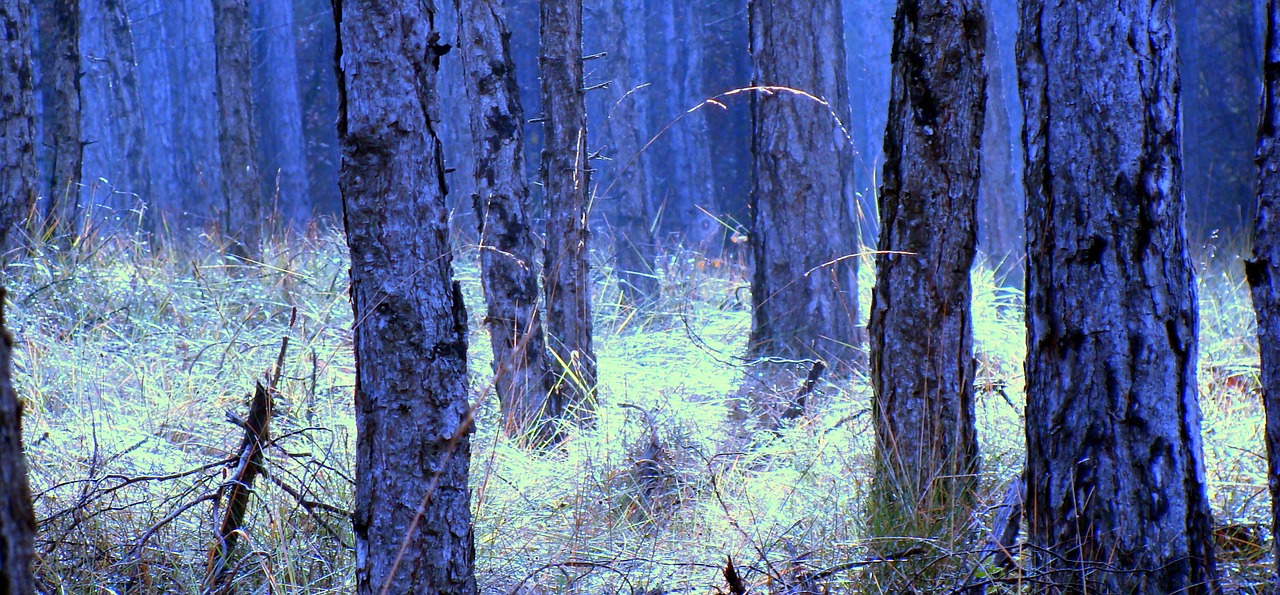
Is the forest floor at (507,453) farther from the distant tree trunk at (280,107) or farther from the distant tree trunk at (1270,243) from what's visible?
the distant tree trunk at (280,107)

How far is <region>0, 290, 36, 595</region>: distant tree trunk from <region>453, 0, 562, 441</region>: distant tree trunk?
345 centimetres

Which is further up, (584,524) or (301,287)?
(301,287)

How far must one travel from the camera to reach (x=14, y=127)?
615cm

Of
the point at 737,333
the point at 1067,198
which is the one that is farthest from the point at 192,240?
the point at 1067,198

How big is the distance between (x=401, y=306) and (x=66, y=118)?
638 centimetres

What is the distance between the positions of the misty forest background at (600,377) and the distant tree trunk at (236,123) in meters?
0.17

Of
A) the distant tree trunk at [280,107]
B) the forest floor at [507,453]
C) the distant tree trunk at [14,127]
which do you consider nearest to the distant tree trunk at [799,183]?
the forest floor at [507,453]

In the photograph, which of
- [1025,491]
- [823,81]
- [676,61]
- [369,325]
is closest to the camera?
[369,325]

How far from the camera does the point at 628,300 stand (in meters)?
7.67

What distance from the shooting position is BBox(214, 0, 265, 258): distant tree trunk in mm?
8984

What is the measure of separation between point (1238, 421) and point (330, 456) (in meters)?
3.18

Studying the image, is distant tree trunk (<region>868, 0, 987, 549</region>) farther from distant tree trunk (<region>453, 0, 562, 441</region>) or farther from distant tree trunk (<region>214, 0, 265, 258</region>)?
distant tree trunk (<region>214, 0, 265, 258</region>)

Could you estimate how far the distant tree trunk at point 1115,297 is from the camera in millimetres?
2121

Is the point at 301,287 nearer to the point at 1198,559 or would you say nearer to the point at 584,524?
the point at 584,524
